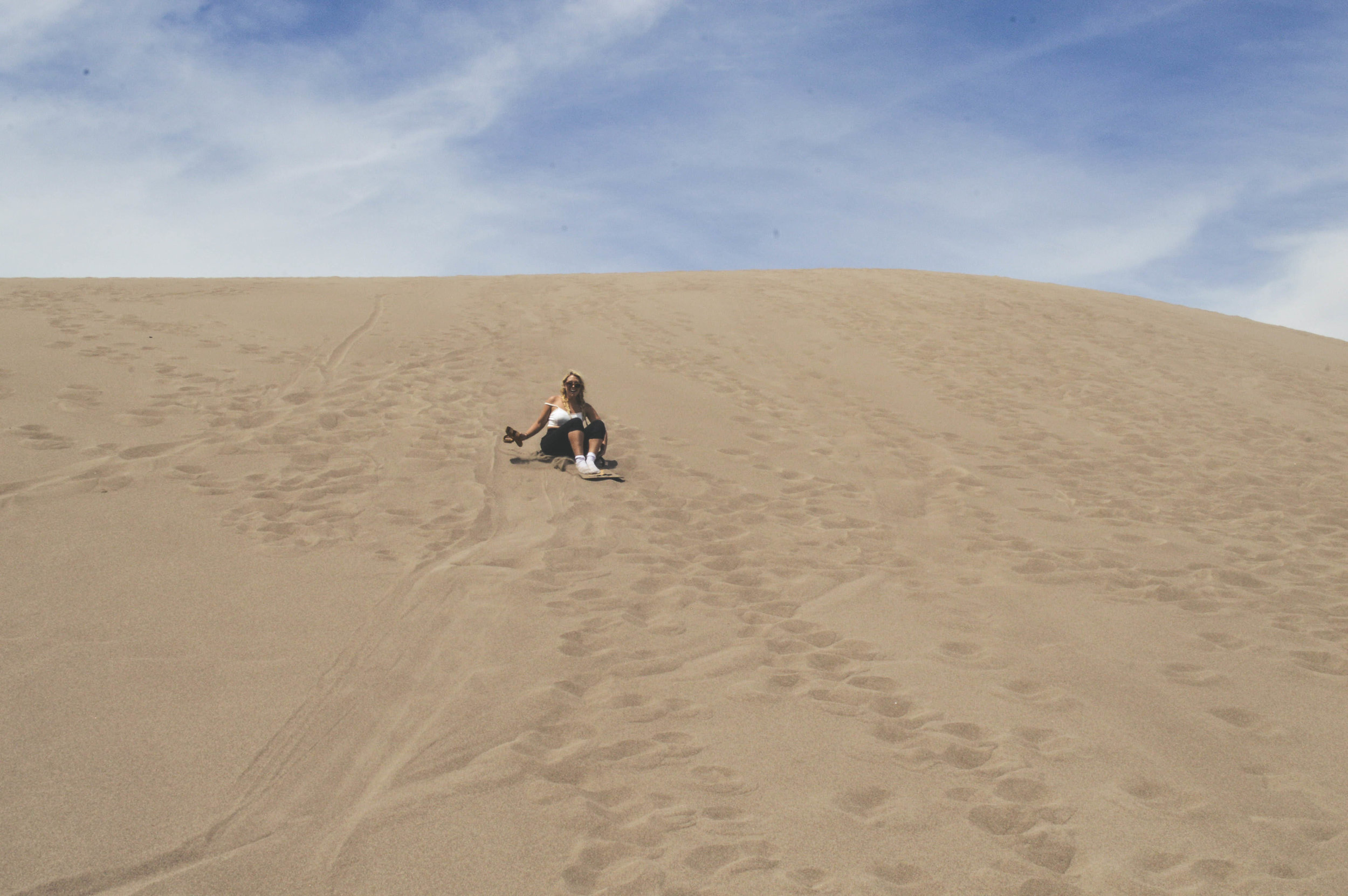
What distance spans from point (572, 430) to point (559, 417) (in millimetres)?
166

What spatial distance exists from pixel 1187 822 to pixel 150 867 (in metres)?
3.54

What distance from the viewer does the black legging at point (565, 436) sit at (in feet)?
23.6

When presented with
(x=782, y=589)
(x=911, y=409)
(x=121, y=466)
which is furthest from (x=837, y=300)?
(x=121, y=466)

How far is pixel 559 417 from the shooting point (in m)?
7.22

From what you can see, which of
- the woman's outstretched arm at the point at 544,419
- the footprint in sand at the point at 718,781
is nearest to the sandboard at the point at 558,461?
the woman's outstretched arm at the point at 544,419

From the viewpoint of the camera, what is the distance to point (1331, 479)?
341 inches

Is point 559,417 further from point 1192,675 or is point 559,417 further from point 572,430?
point 1192,675

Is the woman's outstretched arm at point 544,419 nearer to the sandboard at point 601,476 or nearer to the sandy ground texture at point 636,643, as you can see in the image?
the sandy ground texture at point 636,643

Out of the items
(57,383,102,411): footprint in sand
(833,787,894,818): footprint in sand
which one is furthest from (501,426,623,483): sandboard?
(833,787,894,818): footprint in sand

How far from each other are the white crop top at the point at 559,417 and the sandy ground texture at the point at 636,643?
19.0 inches

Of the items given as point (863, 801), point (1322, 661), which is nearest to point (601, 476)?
point (863, 801)

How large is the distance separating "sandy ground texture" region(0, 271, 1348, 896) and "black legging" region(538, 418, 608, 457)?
35 cm

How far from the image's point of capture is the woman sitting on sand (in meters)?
7.07

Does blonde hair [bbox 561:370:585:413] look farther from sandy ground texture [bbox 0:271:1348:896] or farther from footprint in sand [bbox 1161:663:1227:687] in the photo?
footprint in sand [bbox 1161:663:1227:687]
